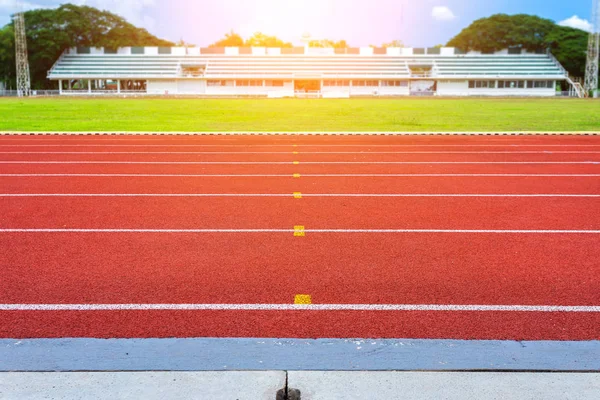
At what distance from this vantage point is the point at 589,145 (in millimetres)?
15117

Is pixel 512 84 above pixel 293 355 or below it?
above

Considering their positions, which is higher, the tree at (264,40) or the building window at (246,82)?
the tree at (264,40)

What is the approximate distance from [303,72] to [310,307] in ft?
251

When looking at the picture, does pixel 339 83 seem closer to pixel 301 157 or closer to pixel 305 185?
pixel 301 157

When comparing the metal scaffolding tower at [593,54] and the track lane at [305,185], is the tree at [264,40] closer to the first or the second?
the metal scaffolding tower at [593,54]

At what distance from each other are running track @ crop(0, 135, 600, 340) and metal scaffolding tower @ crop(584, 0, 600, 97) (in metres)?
60.3

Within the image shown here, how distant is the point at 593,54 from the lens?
67688 millimetres

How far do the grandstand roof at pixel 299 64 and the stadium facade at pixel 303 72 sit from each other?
12 cm

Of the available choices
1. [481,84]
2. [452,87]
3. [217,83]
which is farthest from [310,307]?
[481,84]

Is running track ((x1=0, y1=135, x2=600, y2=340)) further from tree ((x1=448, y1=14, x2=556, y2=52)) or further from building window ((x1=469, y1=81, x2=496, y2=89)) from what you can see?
tree ((x1=448, y1=14, x2=556, y2=52))

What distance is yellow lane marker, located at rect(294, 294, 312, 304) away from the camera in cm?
430

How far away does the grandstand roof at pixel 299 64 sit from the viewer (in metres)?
77.4

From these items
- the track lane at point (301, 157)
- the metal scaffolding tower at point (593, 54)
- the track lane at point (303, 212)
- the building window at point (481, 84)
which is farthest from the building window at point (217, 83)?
the track lane at point (303, 212)

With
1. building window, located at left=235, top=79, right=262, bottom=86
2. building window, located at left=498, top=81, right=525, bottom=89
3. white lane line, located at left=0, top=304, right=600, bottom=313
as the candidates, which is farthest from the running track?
building window, located at left=498, top=81, right=525, bottom=89
